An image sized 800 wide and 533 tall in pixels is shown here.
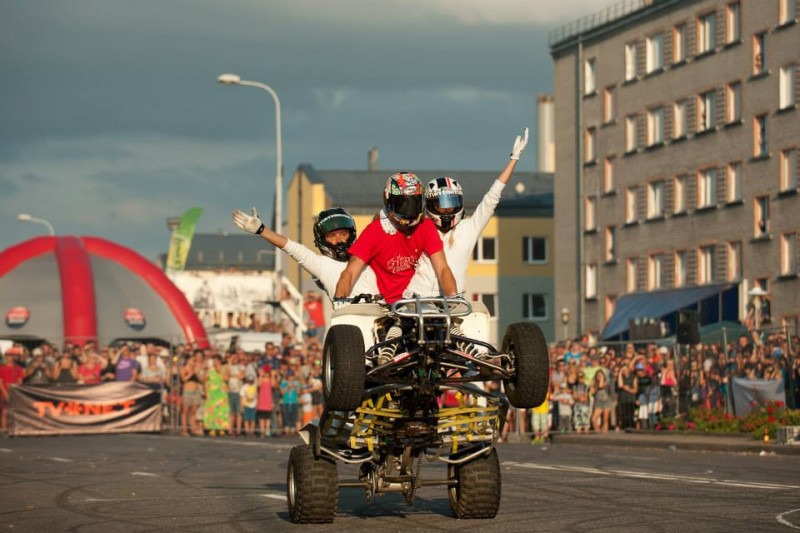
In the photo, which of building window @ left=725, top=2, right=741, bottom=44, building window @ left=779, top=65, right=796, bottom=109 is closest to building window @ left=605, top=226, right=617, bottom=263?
building window @ left=725, top=2, right=741, bottom=44

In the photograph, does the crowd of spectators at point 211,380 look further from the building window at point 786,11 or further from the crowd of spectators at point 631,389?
the building window at point 786,11

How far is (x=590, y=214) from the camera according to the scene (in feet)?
241

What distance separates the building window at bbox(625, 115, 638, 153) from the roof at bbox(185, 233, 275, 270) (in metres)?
87.3

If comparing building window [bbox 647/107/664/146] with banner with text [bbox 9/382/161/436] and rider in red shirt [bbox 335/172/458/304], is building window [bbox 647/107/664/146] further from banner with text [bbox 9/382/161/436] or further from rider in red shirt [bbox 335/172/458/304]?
rider in red shirt [bbox 335/172/458/304]

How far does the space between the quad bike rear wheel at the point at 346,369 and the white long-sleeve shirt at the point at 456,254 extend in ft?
3.49

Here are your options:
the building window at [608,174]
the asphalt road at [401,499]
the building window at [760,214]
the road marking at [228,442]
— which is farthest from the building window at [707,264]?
the asphalt road at [401,499]

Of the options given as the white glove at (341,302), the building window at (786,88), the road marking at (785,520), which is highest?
the building window at (786,88)

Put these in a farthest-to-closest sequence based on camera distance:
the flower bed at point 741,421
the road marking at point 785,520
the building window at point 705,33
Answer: the building window at point 705,33, the flower bed at point 741,421, the road marking at point 785,520

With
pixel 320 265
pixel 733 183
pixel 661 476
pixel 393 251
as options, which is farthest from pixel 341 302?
pixel 733 183

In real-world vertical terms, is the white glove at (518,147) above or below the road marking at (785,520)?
above

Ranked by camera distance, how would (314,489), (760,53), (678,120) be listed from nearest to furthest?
(314,489) < (760,53) < (678,120)

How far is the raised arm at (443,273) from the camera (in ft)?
38.1

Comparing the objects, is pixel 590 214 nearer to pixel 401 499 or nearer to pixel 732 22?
pixel 732 22

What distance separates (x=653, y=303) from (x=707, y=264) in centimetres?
271
